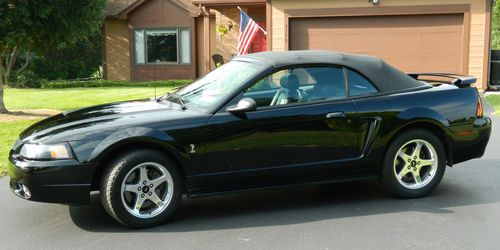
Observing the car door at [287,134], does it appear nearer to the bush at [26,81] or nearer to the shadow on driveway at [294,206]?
the shadow on driveway at [294,206]

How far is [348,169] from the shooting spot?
559 centimetres

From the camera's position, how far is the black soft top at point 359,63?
5723 millimetres

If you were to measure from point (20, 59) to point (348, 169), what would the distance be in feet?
79.7

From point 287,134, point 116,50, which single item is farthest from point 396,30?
point 287,134

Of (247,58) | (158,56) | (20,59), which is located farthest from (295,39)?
(20,59)

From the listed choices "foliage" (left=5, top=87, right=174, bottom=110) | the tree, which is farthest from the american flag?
the tree

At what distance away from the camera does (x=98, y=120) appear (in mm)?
5195

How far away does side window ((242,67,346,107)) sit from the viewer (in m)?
5.41

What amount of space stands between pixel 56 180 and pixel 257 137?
177 cm

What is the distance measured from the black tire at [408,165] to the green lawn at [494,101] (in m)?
7.66

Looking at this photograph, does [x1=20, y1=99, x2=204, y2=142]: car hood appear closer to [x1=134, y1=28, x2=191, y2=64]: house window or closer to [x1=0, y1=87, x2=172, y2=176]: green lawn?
[x1=0, y1=87, x2=172, y2=176]: green lawn

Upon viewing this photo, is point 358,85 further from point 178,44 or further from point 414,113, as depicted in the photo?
point 178,44

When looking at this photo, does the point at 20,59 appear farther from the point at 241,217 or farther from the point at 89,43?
the point at 241,217

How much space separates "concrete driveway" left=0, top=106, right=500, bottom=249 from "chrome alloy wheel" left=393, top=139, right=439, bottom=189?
0.68ft
